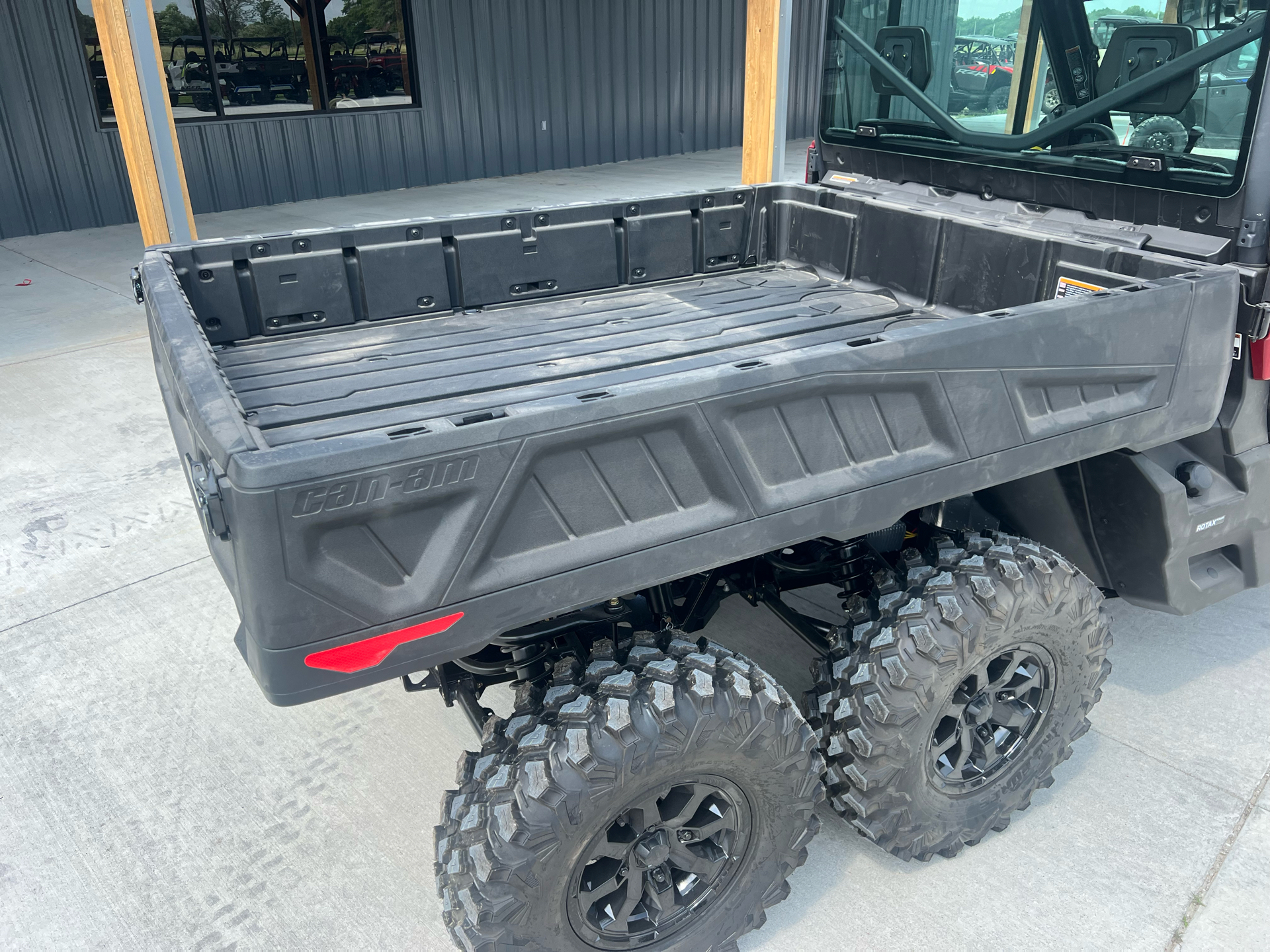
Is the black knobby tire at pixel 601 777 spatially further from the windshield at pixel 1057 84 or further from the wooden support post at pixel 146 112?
the wooden support post at pixel 146 112

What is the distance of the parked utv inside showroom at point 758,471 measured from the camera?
163 cm

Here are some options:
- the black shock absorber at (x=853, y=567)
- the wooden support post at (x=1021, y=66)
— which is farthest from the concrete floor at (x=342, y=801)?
the wooden support post at (x=1021, y=66)

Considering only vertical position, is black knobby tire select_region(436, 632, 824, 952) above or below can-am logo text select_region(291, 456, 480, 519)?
below

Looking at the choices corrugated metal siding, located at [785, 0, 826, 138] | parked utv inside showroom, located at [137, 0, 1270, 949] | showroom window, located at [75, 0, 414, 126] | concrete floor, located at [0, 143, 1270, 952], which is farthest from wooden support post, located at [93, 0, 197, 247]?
corrugated metal siding, located at [785, 0, 826, 138]

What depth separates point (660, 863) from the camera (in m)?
2.02

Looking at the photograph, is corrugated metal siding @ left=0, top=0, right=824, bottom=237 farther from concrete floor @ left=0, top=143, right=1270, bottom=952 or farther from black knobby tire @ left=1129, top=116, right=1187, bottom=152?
concrete floor @ left=0, top=143, right=1270, bottom=952

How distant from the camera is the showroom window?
33.9 ft

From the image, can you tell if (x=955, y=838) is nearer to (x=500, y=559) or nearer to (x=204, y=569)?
(x=500, y=559)

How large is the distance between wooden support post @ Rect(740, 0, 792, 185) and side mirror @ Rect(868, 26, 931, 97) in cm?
395

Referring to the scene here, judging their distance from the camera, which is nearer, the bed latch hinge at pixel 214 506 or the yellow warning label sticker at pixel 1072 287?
the bed latch hinge at pixel 214 506

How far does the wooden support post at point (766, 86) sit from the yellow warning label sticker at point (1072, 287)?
15.7 ft

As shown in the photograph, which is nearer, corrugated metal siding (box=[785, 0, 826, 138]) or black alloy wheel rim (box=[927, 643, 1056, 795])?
black alloy wheel rim (box=[927, 643, 1056, 795])

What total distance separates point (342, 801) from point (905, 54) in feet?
9.95

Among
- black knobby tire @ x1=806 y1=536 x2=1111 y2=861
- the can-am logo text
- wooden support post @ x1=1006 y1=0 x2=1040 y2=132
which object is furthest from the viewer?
wooden support post @ x1=1006 y1=0 x2=1040 y2=132
